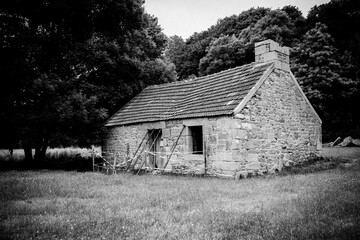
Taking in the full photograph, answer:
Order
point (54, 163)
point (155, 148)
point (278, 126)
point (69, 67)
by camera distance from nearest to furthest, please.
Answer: point (278, 126) < point (155, 148) < point (69, 67) < point (54, 163)

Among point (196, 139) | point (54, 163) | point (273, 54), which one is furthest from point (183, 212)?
point (54, 163)

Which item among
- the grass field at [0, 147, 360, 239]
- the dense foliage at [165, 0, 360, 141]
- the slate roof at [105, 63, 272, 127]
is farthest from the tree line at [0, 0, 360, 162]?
the dense foliage at [165, 0, 360, 141]

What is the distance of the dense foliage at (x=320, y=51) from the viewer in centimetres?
2747

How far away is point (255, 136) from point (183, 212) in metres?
6.94

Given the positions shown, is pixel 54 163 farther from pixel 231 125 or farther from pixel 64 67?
pixel 231 125

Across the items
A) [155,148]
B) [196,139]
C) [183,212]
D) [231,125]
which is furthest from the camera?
[155,148]

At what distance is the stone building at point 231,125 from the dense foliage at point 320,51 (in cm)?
1484

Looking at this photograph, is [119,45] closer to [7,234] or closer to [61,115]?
[61,115]

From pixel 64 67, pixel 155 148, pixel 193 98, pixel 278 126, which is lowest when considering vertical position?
pixel 155 148

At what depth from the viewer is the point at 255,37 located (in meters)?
32.3

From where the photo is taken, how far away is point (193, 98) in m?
14.7

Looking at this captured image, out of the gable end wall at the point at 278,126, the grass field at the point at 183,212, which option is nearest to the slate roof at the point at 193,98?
the gable end wall at the point at 278,126

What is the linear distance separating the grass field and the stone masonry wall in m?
2.93

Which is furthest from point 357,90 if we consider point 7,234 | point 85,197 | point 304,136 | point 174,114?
point 7,234
